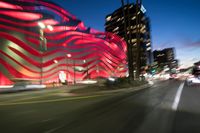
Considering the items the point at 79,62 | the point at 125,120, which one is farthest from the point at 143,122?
the point at 79,62

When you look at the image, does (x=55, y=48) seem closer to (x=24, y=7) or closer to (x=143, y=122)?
(x=24, y=7)

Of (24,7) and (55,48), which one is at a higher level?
(24,7)

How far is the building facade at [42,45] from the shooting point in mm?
63562

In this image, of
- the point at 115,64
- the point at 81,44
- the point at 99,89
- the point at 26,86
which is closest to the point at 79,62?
the point at 81,44

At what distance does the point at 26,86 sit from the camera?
41.2 metres

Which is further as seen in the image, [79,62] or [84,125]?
[79,62]

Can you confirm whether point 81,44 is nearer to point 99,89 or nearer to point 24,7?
point 24,7

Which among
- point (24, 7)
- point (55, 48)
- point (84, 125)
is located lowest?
point (84, 125)

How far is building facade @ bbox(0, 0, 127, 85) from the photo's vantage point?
6356cm

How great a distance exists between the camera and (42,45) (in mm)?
37719

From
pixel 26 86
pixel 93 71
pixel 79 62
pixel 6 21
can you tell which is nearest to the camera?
pixel 26 86

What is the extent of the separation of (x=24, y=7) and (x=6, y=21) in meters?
8.73

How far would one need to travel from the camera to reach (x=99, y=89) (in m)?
32.6

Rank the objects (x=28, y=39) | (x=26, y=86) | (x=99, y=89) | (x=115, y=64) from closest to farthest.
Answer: (x=99, y=89)
(x=26, y=86)
(x=28, y=39)
(x=115, y=64)
